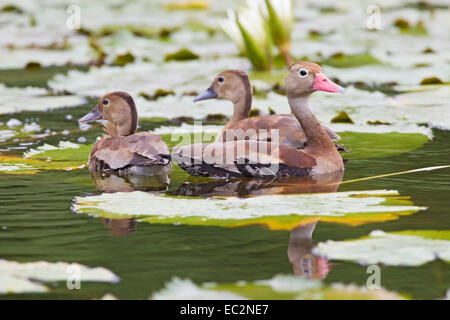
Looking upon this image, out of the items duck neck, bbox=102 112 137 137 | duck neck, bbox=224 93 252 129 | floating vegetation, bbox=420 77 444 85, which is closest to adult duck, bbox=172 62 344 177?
duck neck, bbox=102 112 137 137

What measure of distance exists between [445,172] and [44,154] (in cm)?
340

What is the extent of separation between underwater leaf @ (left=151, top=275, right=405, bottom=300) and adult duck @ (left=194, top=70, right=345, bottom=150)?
3194mm

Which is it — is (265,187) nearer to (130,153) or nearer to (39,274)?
(130,153)

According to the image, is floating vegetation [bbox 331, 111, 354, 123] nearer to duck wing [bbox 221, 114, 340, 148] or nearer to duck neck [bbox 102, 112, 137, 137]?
duck wing [bbox 221, 114, 340, 148]

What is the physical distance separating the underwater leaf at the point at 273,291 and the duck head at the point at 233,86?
4.25 meters

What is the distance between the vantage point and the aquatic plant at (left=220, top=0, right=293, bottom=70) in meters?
11.1

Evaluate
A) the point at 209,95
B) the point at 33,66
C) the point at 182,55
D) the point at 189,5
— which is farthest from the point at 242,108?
the point at 189,5

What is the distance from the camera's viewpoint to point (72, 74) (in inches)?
460

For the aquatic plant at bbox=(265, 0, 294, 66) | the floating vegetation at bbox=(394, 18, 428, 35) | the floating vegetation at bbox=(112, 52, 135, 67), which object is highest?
the floating vegetation at bbox=(394, 18, 428, 35)

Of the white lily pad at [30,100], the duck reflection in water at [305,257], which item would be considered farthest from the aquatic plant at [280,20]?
the duck reflection in water at [305,257]

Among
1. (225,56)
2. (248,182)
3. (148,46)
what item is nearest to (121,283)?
(248,182)

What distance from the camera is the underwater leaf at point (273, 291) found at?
12.3ft

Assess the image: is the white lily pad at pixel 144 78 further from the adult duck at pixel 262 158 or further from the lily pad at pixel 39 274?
the lily pad at pixel 39 274
